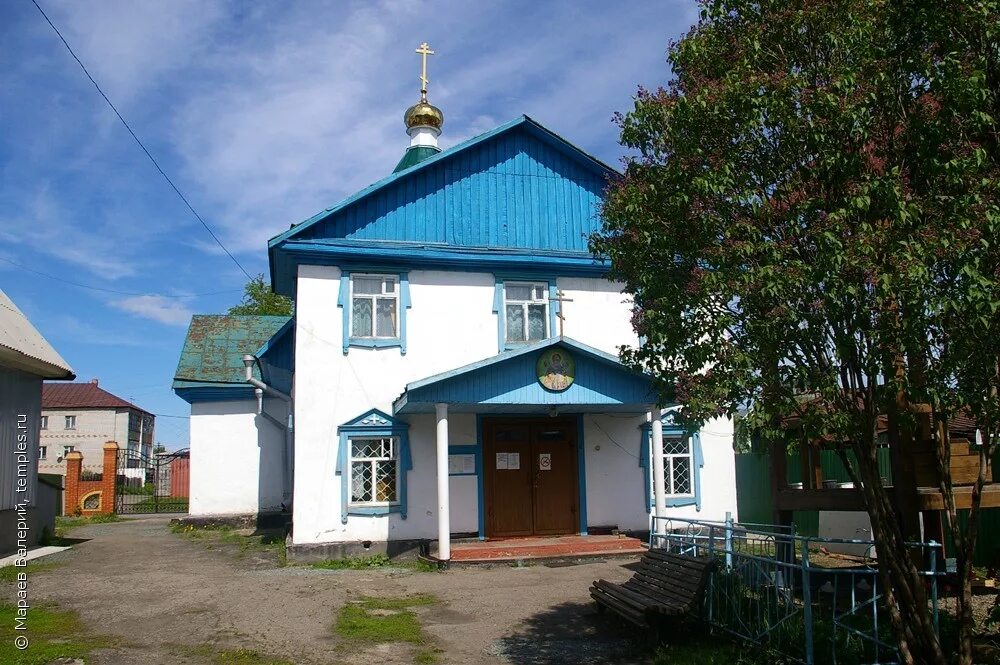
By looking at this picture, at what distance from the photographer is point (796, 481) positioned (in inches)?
653

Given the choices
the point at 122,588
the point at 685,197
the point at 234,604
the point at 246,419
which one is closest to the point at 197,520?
the point at 246,419

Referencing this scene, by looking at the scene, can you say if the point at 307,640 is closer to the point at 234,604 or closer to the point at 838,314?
the point at 234,604

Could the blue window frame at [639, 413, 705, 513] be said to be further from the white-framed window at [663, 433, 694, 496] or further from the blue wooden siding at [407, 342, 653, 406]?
the blue wooden siding at [407, 342, 653, 406]

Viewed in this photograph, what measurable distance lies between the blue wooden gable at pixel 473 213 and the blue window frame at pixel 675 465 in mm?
3193

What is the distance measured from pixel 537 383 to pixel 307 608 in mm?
4794

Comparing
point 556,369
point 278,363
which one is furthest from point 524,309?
point 278,363

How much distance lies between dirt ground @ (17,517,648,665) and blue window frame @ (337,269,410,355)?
12.1 ft

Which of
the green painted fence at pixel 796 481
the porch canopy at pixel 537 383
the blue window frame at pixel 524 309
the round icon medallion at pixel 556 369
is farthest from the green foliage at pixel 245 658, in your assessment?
the green painted fence at pixel 796 481

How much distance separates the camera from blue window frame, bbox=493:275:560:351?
14.1 m

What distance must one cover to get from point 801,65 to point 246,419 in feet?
53.5

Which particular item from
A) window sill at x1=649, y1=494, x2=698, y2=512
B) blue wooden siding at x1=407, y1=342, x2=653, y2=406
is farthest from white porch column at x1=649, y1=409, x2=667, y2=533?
window sill at x1=649, y1=494, x2=698, y2=512

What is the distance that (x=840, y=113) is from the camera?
5074mm

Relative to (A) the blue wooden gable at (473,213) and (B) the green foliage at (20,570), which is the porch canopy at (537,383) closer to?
(A) the blue wooden gable at (473,213)

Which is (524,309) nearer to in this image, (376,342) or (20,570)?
(376,342)
